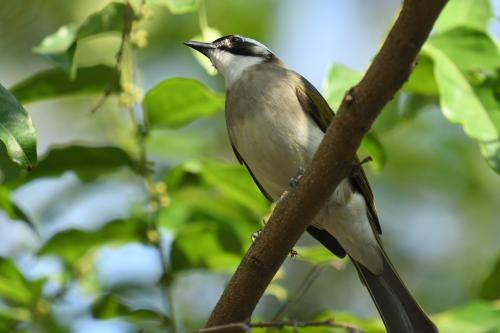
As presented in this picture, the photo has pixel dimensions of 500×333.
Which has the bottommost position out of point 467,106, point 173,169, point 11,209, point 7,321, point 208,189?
point 7,321

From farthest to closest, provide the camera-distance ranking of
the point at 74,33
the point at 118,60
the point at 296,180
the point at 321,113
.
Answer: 1. the point at 321,113
2. the point at 74,33
3. the point at 118,60
4. the point at 296,180

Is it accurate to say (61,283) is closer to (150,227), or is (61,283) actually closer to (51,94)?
(150,227)

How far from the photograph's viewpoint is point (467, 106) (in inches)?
140

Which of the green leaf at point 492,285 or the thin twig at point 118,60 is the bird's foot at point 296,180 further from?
the green leaf at point 492,285

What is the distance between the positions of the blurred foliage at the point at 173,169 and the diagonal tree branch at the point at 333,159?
65 cm

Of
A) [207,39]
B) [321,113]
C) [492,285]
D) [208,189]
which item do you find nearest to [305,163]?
[321,113]

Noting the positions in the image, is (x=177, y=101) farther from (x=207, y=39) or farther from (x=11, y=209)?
(x=11, y=209)

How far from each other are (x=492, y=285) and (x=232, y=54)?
1670 millimetres

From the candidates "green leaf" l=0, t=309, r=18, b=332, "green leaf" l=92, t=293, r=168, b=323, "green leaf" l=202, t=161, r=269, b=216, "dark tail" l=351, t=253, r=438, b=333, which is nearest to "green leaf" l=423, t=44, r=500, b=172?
"dark tail" l=351, t=253, r=438, b=333

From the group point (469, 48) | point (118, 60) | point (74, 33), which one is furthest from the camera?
point (469, 48)

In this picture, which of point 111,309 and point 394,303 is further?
point 394,303

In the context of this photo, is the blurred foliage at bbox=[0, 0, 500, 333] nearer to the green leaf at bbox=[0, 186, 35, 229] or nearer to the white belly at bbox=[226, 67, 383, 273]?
the green leaf at bbox=[0, 186, 35, 229]

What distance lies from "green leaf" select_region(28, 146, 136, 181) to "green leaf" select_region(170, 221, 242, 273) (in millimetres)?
363

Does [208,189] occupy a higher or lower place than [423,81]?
lower
